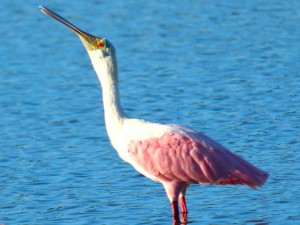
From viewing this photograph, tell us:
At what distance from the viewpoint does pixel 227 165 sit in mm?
10688

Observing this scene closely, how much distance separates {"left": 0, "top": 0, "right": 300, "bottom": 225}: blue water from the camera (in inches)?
457

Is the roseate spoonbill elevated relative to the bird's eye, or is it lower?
lower

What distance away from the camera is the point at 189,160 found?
425 inches

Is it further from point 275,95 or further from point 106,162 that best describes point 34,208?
point 275,95

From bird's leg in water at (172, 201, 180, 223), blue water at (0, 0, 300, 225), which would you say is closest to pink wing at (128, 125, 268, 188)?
bird's leg in water at (172, 201, 180, 223)

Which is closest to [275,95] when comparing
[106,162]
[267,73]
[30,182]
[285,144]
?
[267,73]

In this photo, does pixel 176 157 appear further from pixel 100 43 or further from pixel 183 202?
pixel 100 43

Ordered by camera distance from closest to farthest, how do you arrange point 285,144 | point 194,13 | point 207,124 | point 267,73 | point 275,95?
point 285,144 → point 207,124 → point 275,95 → point 267,73 → point 194,13

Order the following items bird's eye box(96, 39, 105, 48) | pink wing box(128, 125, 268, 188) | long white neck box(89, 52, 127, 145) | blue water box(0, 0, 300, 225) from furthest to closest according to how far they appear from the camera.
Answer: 1. blue water box(0, 0, 300, 225)
2. bird's eye box(96, 39, 105, 48)
3. long white neck box(89, 52, 127, 145)
4. pink wing box(128, 125, 268, 188)

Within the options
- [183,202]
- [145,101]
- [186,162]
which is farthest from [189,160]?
[145,101]

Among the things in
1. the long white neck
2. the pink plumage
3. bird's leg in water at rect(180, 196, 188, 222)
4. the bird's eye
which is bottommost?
bird's leg in water at rect(180, 196, 188, 222)

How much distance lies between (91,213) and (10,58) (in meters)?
7.04

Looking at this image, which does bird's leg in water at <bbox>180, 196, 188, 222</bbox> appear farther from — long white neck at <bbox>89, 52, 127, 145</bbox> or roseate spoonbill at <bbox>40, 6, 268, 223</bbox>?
long white neck at <bbox>89, 52, 127, 145</bbox>

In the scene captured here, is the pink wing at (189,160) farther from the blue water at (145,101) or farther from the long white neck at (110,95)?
the blue water at (145,101)
